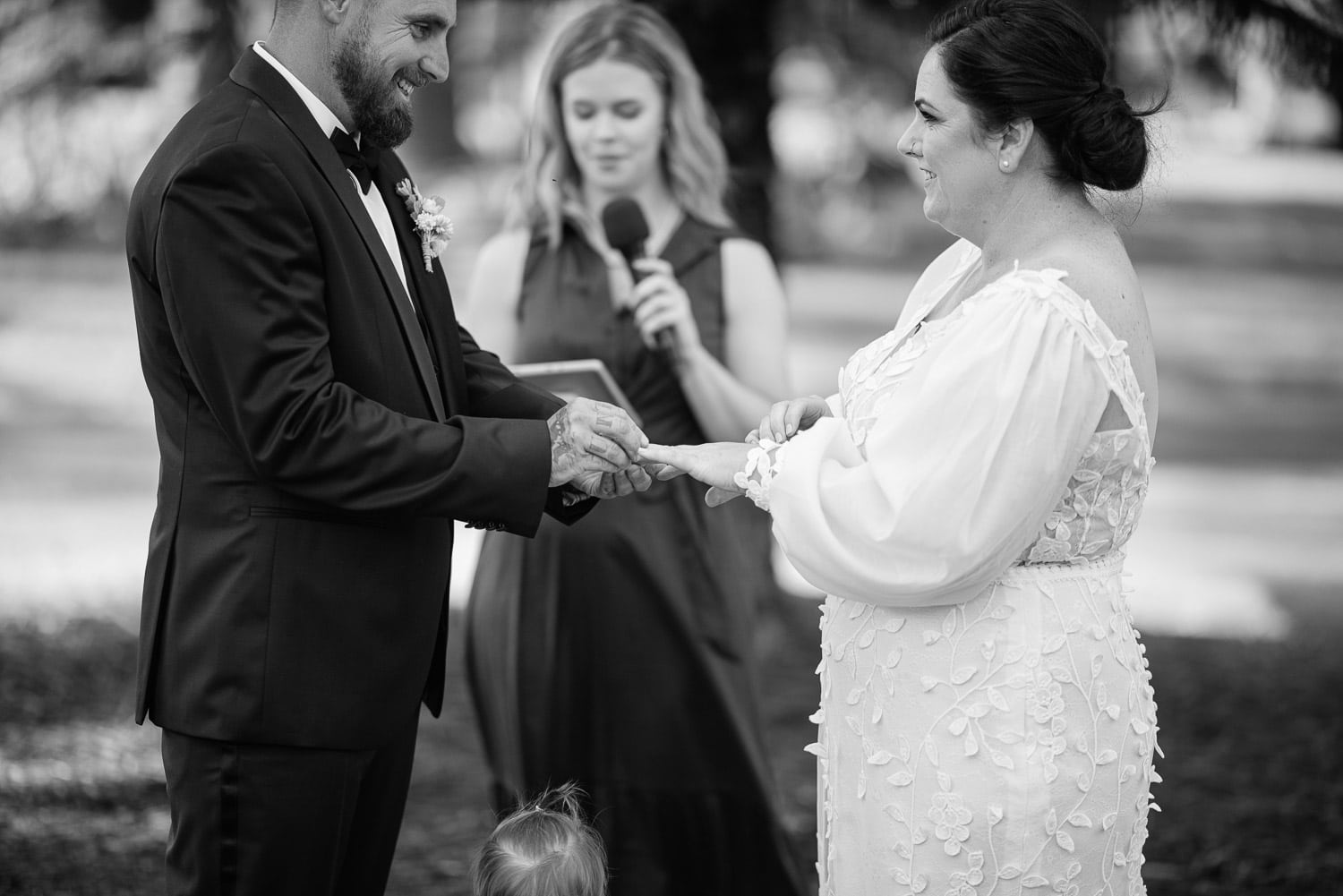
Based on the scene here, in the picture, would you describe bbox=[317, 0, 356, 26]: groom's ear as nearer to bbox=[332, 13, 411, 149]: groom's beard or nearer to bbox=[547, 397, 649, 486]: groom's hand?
bbox=[332, 13, 411, 149]: groom's beard

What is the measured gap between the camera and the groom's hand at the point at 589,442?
9.55ft

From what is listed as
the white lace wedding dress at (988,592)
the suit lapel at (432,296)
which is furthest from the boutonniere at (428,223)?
the white lace wedding dress at (988,592)

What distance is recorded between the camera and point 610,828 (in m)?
3.98

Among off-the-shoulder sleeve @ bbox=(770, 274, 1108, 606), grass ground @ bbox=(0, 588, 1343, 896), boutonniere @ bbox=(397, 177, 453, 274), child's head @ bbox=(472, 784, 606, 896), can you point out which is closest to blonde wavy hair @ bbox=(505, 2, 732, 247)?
boutonniere @ bbox=(397, 177, 453, 274)

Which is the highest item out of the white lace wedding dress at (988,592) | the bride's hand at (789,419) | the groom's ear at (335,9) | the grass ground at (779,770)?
the groom's ear at (335,9)

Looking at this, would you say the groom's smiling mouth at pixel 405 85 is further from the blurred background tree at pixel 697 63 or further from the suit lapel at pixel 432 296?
the blurred background tree at pixel 697 63

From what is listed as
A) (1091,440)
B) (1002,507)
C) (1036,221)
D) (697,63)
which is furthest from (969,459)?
(697,63)

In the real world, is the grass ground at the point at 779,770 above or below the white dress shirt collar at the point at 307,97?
below

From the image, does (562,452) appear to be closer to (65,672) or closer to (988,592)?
(988,592)

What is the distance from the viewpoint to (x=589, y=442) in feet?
9.61

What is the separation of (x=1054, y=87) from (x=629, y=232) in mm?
1664

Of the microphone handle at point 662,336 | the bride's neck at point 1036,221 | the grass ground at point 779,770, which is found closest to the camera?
the bride's neck at point 1036,221

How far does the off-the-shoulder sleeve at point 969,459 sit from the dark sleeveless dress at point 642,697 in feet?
4.93

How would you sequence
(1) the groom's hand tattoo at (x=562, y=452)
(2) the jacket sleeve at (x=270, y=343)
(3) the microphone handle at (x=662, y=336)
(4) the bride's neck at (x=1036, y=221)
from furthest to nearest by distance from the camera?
(3) the microphone handle at (x=662, y=336), (1) the groom's hand tattoo at (x=562, y=452), (4) the bride's neck at (x=1036, y=221), (2) the jacket sleeve at (x=270, y=343)
